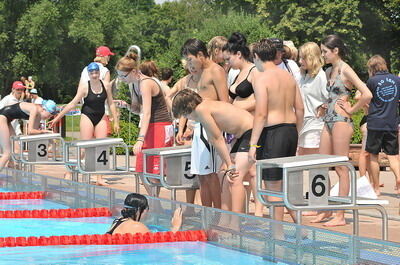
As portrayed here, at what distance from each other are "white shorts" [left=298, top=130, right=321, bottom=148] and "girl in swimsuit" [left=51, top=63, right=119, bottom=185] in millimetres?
3720

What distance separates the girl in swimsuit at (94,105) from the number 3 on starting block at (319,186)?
5865 mm

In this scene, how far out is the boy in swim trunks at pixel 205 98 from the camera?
8.12 metres

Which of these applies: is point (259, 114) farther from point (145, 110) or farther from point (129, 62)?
point (129, 62)

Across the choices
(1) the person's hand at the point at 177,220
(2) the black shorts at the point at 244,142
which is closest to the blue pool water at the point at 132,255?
(1) the person's hand at the point at 177,220

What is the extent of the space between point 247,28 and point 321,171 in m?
32.2

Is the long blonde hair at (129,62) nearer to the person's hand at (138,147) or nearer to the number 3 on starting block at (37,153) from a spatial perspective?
the person's hand at (138,147)

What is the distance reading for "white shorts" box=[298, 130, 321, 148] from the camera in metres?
9.15

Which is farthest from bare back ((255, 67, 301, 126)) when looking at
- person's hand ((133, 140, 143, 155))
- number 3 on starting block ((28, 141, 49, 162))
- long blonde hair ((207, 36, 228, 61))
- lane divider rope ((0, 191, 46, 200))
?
number 3 on starting block ((28, 141, 49, 162))

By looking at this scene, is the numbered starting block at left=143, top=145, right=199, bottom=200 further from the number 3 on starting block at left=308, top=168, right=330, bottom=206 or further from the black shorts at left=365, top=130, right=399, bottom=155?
the black shorts at left=365, top=130, right=399, bottom=155

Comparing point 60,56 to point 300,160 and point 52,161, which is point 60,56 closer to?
point 52,161

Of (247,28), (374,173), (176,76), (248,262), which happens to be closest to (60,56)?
(247,28)

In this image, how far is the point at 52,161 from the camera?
12906 millimetres

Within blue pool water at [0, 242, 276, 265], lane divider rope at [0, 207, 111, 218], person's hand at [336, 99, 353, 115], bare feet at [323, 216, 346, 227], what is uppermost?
person's hand at [336, 99, 353, 115]

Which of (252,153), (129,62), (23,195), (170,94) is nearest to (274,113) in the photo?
(252,153)
